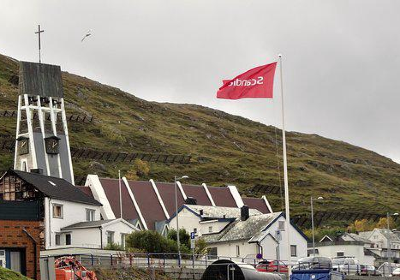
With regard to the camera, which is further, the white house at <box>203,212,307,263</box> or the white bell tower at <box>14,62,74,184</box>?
the white bell tower at <box>14,62,74,184</box>

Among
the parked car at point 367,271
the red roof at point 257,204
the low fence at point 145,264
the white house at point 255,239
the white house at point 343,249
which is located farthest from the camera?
the red roof at point 257,204

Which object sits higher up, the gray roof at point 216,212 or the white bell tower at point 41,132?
the white bell tower at point 41,132

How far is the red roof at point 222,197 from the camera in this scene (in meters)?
126

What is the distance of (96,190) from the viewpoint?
10869 centimetres

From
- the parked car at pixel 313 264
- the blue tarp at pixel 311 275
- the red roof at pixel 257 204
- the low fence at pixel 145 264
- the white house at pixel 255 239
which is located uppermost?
the red roof at pixel 257 204

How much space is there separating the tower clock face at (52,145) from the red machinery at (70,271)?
73108mm

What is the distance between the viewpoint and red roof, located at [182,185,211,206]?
405 feet

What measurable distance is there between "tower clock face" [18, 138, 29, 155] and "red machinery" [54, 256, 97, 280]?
74.9 metres

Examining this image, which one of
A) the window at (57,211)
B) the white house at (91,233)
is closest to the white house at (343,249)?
the white house at (91,233)

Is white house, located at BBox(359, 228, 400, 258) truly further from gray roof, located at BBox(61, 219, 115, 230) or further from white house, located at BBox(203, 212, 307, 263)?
gray roof, located at BBox(61, 219, 115, 230)

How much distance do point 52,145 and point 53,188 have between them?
4103 cm

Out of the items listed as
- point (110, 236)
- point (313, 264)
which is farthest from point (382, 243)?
point (313, 264)

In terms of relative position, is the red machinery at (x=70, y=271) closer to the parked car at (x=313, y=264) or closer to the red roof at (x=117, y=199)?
the parked car at (x=313, y=264)

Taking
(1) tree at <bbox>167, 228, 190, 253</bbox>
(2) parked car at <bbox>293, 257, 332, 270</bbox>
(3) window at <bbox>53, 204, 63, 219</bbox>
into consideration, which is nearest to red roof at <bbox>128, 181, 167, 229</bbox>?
(1) tree at <bbox>167, 228, 190, 253</bbox>
